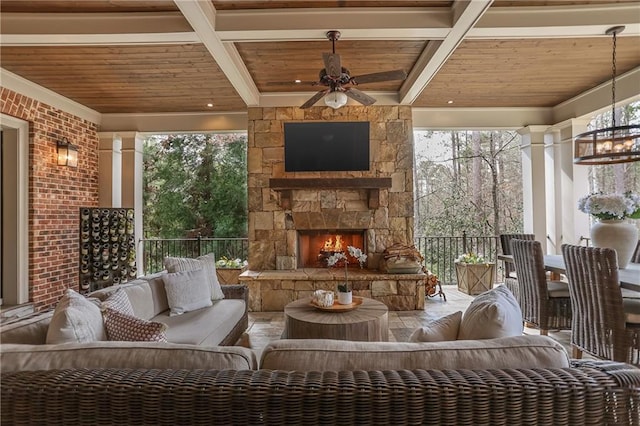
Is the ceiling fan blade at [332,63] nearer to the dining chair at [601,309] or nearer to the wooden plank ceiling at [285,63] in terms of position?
the wooden plank ceiling at [285,63]

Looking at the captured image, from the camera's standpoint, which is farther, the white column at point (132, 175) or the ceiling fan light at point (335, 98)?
the white column at point (132, 175)

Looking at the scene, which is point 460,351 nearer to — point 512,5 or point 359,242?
point 512,5

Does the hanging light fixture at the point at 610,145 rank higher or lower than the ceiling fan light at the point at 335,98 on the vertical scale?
lower

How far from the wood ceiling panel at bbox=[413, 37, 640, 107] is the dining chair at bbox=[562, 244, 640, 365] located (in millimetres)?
2185

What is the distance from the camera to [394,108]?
486 cm

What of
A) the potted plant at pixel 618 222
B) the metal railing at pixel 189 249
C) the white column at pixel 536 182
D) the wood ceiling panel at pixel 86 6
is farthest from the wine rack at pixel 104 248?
the white column at pixel 536 182

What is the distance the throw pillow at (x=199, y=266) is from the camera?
310cm

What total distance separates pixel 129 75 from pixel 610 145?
486 centimetres

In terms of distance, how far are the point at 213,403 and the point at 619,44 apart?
15.1 feet

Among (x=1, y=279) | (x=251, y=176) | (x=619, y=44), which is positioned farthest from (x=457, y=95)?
(x=1, y=279)

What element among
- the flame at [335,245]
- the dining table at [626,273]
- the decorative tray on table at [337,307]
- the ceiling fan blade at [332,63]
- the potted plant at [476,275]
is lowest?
the potted plant at [476,275]

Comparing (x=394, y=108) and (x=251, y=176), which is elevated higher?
(x=394, y=108)

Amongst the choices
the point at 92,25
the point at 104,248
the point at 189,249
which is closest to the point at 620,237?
the point at 92,25

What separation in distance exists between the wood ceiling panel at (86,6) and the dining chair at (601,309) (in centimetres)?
363
